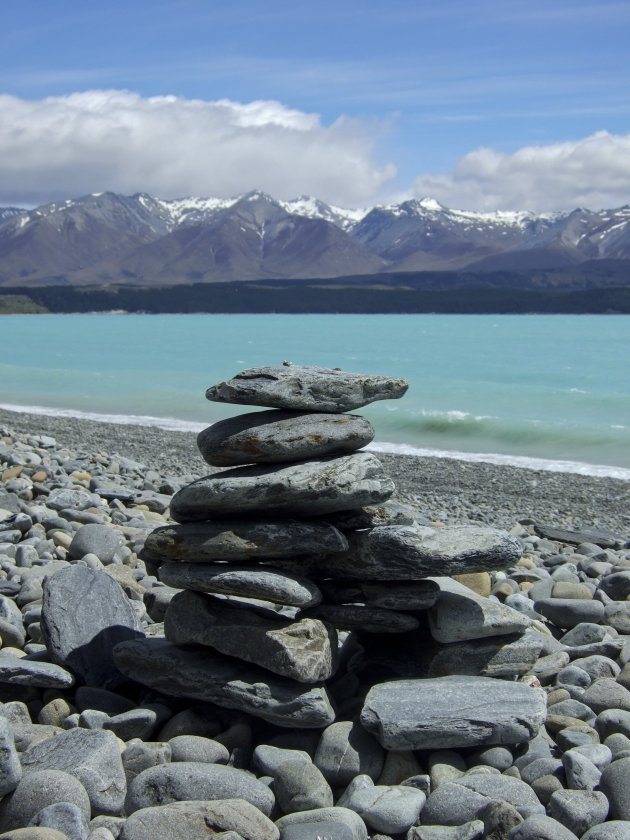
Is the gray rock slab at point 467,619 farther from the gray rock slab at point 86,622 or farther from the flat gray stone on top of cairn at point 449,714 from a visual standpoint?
the gray rock slab at point 86,622

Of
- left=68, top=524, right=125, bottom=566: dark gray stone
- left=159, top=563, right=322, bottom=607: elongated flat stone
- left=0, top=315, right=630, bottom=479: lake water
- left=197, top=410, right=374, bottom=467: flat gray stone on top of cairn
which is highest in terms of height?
left=197, top=410, right=374, bottom=467: flat gray stone on top of cairn

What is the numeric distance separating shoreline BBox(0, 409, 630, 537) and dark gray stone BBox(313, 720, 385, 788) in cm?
1075

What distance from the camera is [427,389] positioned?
52062 mm

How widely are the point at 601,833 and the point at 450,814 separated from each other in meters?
0.89

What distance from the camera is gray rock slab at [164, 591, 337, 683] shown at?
21.4 ft

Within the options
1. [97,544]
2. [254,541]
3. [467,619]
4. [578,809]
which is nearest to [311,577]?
[254,541]

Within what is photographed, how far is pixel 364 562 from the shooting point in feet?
23.0

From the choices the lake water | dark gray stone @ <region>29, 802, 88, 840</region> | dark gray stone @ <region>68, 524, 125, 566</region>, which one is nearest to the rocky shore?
dark gray stone @ <region>29, 802, 88, 840</region>

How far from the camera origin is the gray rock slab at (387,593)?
280 inches

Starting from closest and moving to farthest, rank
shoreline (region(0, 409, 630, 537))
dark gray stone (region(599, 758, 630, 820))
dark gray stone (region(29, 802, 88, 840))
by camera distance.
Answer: dark gray stone (region(29, 802, 88, 840)) < dark gray stone (region(599, 758, 630, 820)) < shoreline (region(0, 409, 630, 537))

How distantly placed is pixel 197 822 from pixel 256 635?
162 centimetres

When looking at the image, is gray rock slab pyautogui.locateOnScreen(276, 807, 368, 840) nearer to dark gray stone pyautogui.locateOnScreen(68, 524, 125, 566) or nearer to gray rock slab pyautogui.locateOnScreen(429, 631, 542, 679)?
gray rock slab pyautogui.locateOnScreen(429, 631, 542, 679)

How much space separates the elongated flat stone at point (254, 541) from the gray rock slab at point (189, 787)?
1.61 metres

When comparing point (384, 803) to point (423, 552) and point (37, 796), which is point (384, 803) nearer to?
point (423, 552)
